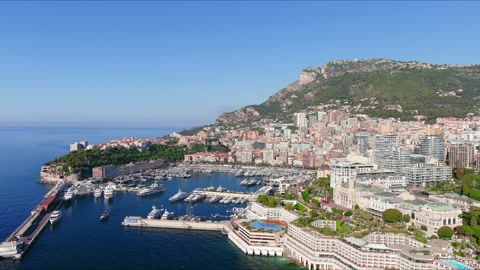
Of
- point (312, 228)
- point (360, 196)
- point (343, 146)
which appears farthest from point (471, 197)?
point (343, 146)

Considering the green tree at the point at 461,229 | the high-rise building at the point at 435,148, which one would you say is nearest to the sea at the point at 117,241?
the green tree at the point at 461,229

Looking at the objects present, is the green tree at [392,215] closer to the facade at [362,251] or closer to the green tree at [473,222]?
the facade at [362,251]

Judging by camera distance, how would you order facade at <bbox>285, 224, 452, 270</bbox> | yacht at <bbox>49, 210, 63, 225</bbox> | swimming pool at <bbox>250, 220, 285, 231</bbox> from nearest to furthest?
1. facade at <bbox>285, 224, 452, 270</bbox>
2. swimming pool at <bbox>250, 220, 285, 231</bbox>
3. yacht at <bbox>49, 210, 63, 225</bbox>

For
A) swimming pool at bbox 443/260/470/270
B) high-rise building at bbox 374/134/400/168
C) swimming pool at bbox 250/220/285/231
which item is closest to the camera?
swimming pool at bbox 443/260/470/270

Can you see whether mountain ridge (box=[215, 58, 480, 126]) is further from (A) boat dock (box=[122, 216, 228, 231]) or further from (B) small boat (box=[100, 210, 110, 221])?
(B) small boat (box=[100, 210, 110, 221])

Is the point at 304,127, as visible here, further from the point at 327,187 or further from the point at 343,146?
the point at 327,187

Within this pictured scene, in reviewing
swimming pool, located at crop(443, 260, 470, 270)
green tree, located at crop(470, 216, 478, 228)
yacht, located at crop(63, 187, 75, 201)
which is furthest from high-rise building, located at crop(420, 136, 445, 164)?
yacht, located at crop(63, 187, 75, 201)

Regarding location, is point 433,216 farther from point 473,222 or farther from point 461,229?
point 473,222
